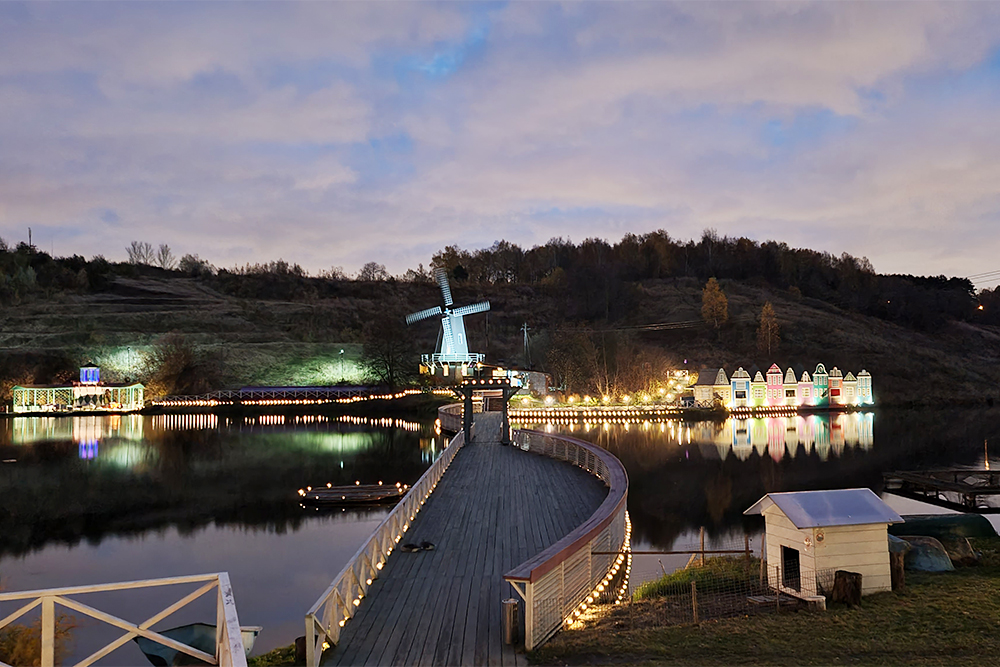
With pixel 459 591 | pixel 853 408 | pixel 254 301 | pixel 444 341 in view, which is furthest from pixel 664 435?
pixel 254 301

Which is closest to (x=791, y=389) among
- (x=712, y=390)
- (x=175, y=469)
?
(x=712, y=390)

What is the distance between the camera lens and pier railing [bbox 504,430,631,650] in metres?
8.41

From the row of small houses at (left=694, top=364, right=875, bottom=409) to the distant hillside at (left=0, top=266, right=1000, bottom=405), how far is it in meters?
5.88

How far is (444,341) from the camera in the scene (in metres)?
68.2

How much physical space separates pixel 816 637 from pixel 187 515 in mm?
21857

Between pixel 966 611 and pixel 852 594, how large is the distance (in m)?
1.68

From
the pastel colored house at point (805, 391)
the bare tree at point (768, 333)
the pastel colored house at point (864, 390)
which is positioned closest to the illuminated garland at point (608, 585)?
the pastel colored house at point (805, 391)

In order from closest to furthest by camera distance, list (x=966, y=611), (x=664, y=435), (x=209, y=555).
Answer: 1. (x=966, y=611)
2. (x=209, y=555)
3. (x=664, y=435)

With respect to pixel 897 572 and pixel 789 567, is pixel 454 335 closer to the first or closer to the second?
pixel 789 567

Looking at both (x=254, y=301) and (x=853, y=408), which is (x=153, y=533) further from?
(x=254, y=301)

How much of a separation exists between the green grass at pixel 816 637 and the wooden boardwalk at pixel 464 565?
126 cm

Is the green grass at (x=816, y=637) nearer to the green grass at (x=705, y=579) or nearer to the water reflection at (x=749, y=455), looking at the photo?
the green grass at (x=705, y=579)

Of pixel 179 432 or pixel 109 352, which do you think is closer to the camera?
pixel 179 432

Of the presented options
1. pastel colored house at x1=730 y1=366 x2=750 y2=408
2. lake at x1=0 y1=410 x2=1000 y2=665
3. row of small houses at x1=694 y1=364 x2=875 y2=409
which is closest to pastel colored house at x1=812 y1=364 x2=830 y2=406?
row of small houses at x1=694 y1=364 x2=875 y2=409
